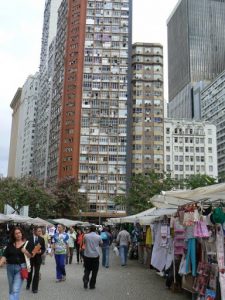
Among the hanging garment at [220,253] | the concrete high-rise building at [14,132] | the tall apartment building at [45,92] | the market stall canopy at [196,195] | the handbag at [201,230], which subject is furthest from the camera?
the concrete high-rise building at [14,132]

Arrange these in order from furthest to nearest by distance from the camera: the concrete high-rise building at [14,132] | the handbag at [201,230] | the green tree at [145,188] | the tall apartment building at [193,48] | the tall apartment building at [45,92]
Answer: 1. the concrete high-rise building at [14,132]
2. the tall apartment building at [193,48]
3. the tall apartment building at [45,92]
4. the green tree at [145,188]
5. the handbag at [201,230]

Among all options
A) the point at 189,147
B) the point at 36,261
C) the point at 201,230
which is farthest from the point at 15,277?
the point at 189,147

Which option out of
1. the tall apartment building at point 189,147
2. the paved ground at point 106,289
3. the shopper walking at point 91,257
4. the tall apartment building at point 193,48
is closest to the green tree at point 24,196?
the paved ground at point 106,289

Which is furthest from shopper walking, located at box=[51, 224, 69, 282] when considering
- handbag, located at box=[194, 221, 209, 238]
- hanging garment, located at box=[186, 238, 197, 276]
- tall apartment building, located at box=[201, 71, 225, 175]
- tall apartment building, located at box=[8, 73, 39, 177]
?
tall apartment building, located at box=[201, 71, 225, 175]

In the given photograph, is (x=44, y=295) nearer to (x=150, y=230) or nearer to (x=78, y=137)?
(x=150, y=230)

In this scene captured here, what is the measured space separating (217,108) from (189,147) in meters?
30.5

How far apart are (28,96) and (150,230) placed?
401 ft

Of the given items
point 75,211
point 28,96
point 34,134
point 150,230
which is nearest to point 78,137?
point 75,211

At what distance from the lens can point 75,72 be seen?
3381 inches

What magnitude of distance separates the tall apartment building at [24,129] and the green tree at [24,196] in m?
61.3

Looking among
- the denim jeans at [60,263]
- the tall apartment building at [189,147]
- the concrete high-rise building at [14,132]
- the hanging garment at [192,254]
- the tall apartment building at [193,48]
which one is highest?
the tall apartment building at [193,48]

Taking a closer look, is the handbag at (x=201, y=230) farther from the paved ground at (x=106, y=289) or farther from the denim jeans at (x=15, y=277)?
the denim jeans at (x=15, y=277)

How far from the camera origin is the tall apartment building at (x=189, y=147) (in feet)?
326

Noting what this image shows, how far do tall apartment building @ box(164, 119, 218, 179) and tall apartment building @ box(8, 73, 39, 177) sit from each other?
41.3m
